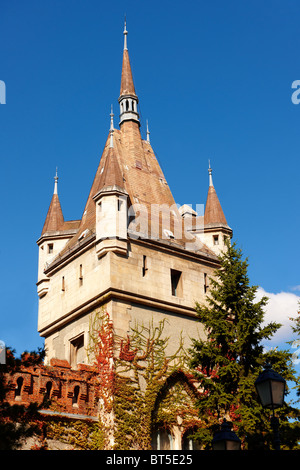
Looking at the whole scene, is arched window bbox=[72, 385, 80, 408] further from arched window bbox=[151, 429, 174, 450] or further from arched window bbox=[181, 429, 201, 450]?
arched window bbox=[181, 429, 201, 450]

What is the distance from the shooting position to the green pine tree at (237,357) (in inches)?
928

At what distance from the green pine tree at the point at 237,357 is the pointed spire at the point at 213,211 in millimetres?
8535

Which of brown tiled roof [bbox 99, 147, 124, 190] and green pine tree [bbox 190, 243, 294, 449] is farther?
brown tiled roof [bbox 99, 147, 124, 190]

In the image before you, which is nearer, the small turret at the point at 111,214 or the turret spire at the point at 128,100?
the small turret at the point at 111,214

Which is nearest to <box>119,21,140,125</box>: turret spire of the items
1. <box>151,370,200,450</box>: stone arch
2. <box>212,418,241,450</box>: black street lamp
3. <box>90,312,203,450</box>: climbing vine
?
<box>90,312,203,450</box>: climbing vine

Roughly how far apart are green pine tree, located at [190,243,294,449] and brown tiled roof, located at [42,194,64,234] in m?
11.4

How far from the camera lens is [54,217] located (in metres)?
35.2

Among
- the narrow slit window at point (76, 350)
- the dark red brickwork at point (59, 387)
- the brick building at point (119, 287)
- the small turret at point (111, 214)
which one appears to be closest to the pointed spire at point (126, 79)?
the brick building at point (119, 287)

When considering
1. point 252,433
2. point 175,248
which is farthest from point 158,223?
point 252,433

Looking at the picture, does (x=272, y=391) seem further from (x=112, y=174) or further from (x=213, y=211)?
(x=213, y=211)

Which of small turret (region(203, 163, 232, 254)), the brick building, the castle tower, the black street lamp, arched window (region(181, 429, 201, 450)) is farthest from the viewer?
small turret (region(203, 163, 232, 254))

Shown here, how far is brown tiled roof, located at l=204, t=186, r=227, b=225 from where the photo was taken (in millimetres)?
34688

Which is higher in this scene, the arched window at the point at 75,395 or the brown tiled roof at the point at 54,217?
the brown tiled roof at the point at 54,217

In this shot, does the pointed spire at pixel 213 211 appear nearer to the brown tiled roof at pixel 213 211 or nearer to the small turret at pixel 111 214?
the brown tiled roof at pixel 213 211
